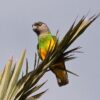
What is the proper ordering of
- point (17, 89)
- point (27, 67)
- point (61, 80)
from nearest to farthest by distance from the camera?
point (17, 89), point (27, 67), point (61, 80)

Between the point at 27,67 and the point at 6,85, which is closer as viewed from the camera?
the point at 6,85

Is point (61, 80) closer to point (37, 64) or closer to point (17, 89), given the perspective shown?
point (37, 64)

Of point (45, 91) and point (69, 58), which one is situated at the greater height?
point (69, 58)

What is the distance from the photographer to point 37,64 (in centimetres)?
271

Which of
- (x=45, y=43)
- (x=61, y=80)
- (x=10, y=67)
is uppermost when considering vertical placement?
(x=45, y=43)

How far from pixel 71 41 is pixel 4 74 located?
0.54m

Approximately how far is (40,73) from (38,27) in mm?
3764

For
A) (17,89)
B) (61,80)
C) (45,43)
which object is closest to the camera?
(17,89)

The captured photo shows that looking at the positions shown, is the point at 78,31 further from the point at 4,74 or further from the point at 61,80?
the point at 61,80

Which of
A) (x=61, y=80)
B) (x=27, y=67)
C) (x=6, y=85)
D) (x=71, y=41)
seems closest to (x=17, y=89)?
(x=6, y=85)

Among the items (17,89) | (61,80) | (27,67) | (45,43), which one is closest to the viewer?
(17,89)

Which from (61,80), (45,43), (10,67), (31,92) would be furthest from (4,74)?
(45,43)

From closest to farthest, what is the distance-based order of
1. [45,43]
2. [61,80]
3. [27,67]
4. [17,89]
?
[17,89] → [27,67] → [61,80] → [45,43]

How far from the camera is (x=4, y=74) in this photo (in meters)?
2.54
